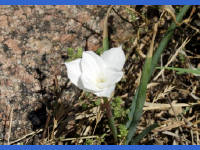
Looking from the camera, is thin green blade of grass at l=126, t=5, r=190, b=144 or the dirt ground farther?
the dirt ground

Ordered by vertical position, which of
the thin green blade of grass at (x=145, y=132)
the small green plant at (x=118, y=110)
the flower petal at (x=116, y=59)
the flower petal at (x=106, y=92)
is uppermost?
the flower petal at (x=116, y=59)

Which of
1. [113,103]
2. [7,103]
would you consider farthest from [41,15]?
[113,103]

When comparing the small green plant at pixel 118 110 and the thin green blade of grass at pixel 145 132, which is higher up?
the small green plant at pixel 118 110

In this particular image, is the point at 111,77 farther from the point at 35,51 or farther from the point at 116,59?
the point at 35,51

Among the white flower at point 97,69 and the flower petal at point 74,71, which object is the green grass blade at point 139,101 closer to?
the white flower at point 97,69

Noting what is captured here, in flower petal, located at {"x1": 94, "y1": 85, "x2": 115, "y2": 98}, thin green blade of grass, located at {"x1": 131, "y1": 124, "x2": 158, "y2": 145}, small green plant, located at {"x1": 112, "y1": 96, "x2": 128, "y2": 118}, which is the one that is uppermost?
flower petal, located at {"x1": 94, "y1": 85, "x2": 115, "y2": 98}

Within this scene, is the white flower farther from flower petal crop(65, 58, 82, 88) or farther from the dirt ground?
the dirt ground

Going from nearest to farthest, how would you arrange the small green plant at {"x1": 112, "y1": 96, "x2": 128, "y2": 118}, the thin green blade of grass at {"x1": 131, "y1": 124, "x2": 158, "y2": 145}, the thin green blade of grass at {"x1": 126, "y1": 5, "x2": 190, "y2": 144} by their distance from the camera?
the thin green blade of grass at {"x1": 126, "y1": 5, "x2": 190, "y2": 144} → the thin green blade of grass at {"x1": 131, "y1": 124, "x2": 158, "y2": 145} → the small green plant at {"x1": 112, "y1": 96, "x2": 128, "y2": 118}

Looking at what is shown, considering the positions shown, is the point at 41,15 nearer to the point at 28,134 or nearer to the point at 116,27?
the point at 116,27

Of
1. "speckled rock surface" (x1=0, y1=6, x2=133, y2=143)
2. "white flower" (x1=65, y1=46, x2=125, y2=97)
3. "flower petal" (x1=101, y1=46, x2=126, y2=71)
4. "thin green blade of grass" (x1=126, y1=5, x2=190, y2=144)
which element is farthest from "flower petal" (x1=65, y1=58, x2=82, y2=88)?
"speckled rock surface" (x1=0, y1=6, x2=133, y2=143)

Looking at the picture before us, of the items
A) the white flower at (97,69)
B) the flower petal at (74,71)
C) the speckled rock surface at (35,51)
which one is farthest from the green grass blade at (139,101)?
the speckled rock surface at (35,51)
